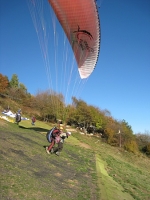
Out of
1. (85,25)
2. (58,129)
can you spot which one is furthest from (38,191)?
(85,25)

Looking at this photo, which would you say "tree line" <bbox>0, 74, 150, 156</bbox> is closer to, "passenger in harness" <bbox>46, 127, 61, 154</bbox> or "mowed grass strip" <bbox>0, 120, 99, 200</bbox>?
"passenger in harness" <bbox>46, 127, 61, 154</bbox>

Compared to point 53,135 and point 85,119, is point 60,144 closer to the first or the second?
point 53,135

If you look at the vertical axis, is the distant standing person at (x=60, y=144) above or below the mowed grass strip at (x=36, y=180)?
above

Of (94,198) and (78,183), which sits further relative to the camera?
(78,183)

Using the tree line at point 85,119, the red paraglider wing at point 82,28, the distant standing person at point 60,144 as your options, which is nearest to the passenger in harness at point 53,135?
the distant standing person at point 60,144

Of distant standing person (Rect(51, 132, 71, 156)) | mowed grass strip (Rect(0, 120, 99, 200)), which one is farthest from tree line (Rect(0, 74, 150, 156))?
mowed grass strip (Rect(0, 120, 99, 200))

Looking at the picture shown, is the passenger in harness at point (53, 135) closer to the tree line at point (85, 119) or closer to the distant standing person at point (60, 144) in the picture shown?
the distant standing person at point (60, 144)

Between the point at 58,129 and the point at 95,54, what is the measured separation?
5060 millimetres

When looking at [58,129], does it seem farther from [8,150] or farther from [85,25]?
[85,25]

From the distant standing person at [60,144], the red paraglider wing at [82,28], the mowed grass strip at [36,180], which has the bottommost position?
the mowed grass strip at [36,180]

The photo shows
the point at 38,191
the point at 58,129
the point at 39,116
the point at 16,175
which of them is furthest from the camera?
the point at 39,116

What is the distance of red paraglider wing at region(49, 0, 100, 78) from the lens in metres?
9.38

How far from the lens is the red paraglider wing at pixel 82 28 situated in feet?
30.8

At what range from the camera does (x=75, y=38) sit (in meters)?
11.6
